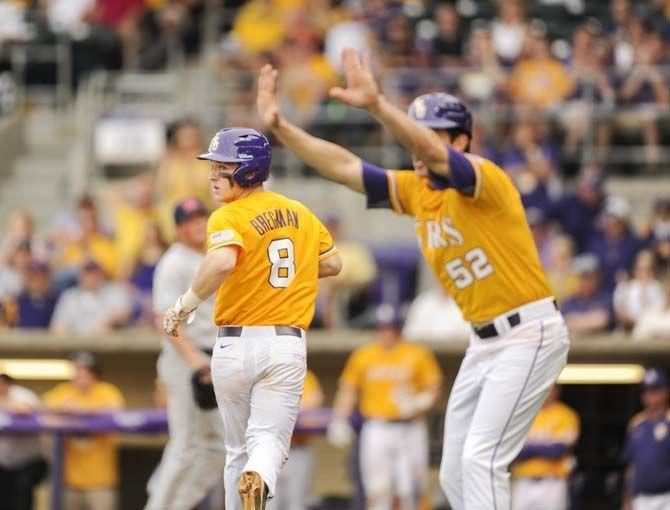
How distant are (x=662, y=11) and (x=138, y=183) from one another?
630 cm

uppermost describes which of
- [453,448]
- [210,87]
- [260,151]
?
[210,87]

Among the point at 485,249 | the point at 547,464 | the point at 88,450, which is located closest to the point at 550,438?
the point at 547,464

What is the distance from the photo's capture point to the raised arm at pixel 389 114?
669 cm

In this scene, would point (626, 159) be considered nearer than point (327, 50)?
Yes

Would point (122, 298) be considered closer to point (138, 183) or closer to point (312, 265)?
point (138, 183)

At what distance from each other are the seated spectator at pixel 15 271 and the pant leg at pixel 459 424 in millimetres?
7079

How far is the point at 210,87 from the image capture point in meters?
17.1

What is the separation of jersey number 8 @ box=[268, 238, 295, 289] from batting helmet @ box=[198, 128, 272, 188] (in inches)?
13.8

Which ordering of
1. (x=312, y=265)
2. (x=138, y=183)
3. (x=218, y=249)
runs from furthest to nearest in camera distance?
(x=138, y=183) → (x=312, y=265) → (x=218, y=249)

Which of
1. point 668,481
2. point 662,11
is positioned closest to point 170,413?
point 668,481

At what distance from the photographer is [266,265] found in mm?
7062

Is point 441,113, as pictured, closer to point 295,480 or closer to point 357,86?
point 357,86

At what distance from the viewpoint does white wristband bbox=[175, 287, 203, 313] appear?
22.4 ft

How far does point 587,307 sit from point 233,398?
6.00m
